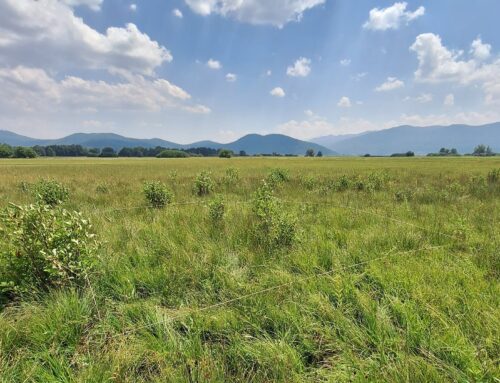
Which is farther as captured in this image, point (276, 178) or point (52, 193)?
point (276, 178)

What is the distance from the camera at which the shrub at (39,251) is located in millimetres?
3285

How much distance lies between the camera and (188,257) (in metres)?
4.51

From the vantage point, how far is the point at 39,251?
3.24m

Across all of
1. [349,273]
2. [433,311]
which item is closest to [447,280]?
[433,311]

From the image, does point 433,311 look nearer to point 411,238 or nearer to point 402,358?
point 402,358

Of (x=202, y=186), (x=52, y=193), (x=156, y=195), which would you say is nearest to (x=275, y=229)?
(x=156, y=195)

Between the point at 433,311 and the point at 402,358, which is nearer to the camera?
the point at 402,358

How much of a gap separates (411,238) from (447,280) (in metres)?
1.76

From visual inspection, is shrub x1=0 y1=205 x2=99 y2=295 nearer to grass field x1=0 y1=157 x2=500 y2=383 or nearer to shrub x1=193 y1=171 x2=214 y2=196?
grass field x1=0 y1=157 x2=500 y2=383

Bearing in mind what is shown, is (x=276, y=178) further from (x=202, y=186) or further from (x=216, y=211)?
(x=216, y=211)

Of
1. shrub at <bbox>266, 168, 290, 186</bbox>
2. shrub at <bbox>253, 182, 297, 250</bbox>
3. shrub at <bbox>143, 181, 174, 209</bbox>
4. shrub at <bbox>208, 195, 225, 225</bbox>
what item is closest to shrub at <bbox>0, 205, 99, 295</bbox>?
shrub at <bbox>253, 182, 297, 250</bbox>

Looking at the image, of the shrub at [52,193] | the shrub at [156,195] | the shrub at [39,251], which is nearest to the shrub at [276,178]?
the shrub at [156,195]

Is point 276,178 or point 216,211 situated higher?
point 276,178

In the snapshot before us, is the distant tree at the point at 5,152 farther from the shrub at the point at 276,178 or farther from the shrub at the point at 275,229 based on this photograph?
the shrub at the point at 275,229
